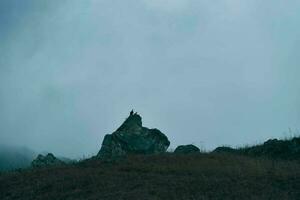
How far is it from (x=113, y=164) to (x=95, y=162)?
1.10 meters

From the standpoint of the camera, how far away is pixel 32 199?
957 inches

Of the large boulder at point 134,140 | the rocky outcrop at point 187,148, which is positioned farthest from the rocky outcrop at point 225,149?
the large boulder at point 134,140

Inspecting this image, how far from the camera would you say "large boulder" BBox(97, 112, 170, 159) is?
37.4 m

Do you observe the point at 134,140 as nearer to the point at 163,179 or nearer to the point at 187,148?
the point at 187,148

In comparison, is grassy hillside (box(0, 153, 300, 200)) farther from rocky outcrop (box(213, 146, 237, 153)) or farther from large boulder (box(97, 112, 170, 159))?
large boulder (box(97, 112, 170, 159))

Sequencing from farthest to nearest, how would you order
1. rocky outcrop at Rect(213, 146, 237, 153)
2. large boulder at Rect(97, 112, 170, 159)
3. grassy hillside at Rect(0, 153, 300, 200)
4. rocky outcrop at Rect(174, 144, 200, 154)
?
rocky outcrop at Rect(174, 144, 200, 154) < large boulder at Rect(97, 112, 170, 159) < rocky outcrop at Rect(213, 146, 237, 153) < grassy hillside at Rect(0, 153, 300, 200)

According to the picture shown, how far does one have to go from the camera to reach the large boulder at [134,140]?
37406 mm

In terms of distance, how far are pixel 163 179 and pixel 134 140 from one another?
12.7 meters

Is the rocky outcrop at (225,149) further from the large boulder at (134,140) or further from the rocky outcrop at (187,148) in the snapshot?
the large boulder at (134,140)

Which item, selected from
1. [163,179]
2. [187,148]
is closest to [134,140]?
[187,148]

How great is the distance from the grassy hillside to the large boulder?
6.07m

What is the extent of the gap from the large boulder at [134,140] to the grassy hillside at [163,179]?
6.07 m

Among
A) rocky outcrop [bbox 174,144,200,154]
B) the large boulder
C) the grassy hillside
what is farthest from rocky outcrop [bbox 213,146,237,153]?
the grassy hillside

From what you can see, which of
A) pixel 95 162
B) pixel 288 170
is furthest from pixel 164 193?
pixel 95 162
